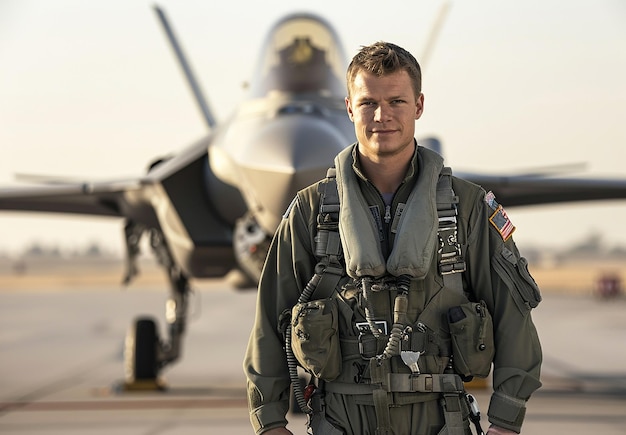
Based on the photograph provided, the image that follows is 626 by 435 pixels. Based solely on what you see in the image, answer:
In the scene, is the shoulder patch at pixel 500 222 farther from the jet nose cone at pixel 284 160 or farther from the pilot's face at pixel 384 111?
the jet nose cone at pixel 284 160

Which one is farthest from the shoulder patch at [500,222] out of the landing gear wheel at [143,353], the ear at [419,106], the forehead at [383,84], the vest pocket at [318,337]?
the landing gear wheel at [143,353]

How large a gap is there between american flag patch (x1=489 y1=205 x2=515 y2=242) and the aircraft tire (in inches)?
359

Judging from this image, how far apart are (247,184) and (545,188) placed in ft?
12.8

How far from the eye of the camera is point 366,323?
10.1ft

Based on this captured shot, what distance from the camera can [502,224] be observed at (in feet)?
10.4

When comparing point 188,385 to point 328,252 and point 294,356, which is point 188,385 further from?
point 328,252

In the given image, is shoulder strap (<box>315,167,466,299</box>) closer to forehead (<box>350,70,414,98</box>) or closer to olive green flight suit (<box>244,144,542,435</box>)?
olive green flight suit (<box>244,144,542,435</box>)

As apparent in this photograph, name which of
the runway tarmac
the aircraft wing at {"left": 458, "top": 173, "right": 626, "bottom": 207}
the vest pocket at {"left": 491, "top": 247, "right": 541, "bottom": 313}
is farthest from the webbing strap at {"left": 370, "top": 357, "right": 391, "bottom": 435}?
the aircraft wing at {"left": 458, "top": 173, "right": 626, "bottom": 207}

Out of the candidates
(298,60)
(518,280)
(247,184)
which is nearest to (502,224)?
(518,280)

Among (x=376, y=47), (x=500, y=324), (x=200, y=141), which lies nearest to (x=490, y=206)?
(x=500, y=324)

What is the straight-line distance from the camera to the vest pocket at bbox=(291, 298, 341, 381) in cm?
302

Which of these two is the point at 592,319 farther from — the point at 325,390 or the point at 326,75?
the point at 325,390

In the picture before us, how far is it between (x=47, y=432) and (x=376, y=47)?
621 centimetres

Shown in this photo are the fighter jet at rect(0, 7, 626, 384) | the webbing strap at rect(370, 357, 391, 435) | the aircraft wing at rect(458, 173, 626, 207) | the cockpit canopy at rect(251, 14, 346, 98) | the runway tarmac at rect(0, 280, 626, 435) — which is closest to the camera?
the webbing strap at rect(370, 357, 391, 435)
